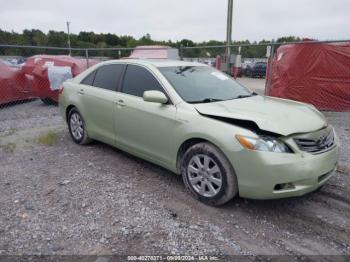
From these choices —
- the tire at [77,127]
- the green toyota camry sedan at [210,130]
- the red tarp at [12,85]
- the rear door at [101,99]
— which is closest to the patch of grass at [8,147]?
the tire at [77,127]

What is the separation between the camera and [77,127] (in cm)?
560

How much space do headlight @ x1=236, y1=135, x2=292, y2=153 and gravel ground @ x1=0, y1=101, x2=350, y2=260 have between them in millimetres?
804

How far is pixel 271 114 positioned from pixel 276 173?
745 millimetres

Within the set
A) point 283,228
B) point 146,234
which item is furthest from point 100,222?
point 283,228

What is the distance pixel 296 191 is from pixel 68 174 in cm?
306

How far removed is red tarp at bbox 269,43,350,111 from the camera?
355 inches

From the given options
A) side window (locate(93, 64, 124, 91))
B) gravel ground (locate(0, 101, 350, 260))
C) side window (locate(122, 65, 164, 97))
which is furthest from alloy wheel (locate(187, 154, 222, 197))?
side window (locate(93, 64, 124, 91))

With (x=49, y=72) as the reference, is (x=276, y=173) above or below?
below

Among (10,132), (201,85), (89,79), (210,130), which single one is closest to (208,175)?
(210,130)

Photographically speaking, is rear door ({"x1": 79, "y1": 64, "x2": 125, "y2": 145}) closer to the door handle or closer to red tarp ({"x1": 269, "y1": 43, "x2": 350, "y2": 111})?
the door handle

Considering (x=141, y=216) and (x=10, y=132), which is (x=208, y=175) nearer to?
(x=141, y=216)

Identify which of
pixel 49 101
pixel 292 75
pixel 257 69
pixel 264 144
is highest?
pixel 292 75

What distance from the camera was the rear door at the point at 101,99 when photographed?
15.4 ft

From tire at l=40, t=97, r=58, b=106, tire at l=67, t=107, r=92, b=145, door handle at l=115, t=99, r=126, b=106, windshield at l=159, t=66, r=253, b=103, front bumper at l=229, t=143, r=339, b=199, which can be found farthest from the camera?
tire at l=40, t=97, r=58, b=106
